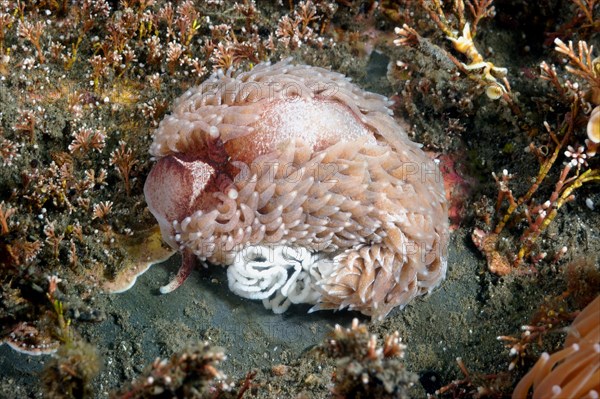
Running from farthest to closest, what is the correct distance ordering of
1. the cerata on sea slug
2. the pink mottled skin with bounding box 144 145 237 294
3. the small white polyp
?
the small white polyp
the pink mottled skin with bounding box 144 145 237 294
the cerata on sea slug

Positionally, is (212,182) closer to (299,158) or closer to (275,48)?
(299,158)

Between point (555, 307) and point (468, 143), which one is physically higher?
point (468, 143)

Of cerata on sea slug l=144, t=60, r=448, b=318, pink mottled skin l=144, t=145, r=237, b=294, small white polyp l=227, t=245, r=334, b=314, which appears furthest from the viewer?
small white polyp l=227, t=245, r=334, b=314

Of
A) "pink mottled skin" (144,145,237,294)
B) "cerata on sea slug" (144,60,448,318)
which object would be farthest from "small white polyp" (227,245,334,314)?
"pink mottled skin" (144,145,237,294)

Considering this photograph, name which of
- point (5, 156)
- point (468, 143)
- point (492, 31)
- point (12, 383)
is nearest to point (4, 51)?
point (5, 156)

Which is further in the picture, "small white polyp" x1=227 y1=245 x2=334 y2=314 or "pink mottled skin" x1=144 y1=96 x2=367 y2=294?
"small white polyp" x1=227 y1=245 x2=334 y2=314

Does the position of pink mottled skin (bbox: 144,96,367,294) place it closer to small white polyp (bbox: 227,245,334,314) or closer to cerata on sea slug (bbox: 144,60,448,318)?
cerata on sea slug (bbox: 144,60,448,318)

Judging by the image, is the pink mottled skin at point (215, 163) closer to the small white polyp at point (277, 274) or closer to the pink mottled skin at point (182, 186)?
the pink mottled skin at point (182, 186)
